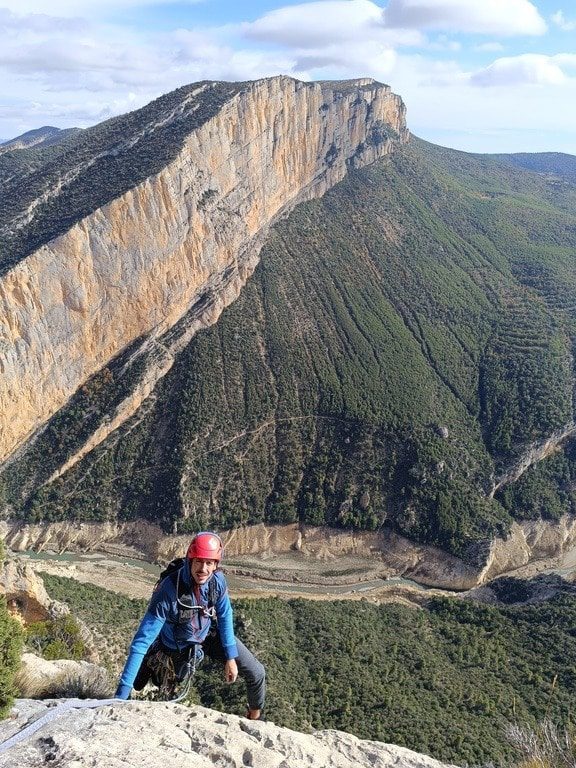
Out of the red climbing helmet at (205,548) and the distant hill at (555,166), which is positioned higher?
the distant hill at (555,166)

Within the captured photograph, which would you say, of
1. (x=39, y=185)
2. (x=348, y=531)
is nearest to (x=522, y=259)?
(x=348, y=531)

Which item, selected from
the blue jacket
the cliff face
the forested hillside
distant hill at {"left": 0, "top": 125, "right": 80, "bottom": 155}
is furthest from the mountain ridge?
distant hill at {"left": 0, "top": 125, "right": 80, "bottom": 155}

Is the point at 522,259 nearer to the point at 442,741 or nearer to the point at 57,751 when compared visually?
the point at 442,741

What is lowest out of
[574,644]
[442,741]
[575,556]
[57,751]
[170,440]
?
[575,556]

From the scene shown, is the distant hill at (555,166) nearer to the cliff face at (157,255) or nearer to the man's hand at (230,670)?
the cliff face at (157,255)

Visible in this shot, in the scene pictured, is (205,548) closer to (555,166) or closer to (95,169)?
(95,169)

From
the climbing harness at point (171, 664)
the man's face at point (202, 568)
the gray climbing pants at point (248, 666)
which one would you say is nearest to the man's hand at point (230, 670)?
the gray climbing pants at point (248, 666)
